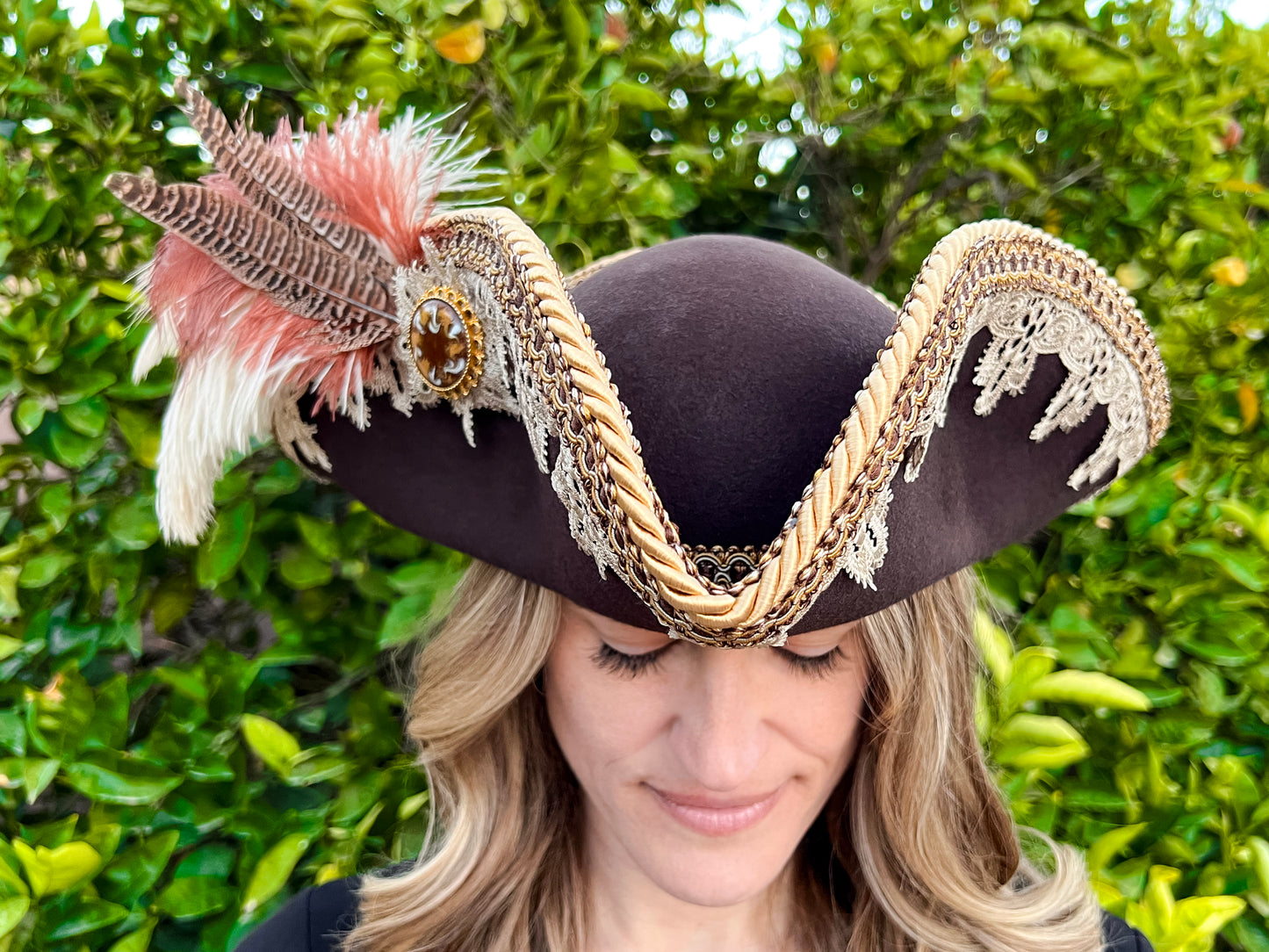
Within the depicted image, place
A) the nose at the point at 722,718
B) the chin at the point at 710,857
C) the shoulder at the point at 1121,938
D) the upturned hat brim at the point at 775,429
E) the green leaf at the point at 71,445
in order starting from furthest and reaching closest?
the green leaf at the point at 71,445, the shoulder at the point at 1121,938, the chin at the point at 710,857, the nose at the point at 722,718, the upturned hat brim at the point at 775,429

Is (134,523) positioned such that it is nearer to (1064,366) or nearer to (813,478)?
(813,478)

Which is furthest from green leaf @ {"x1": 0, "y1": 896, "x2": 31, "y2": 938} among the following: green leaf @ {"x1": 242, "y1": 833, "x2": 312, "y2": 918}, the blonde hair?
the blonde hair

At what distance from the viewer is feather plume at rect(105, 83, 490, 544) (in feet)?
3.42

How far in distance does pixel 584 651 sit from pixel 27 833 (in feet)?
3.42

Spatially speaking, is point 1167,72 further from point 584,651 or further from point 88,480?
point 88,480

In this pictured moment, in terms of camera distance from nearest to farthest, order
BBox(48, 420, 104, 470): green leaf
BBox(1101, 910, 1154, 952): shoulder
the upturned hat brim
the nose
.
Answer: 1. the upturned hat brim
2. the nose
3. BBox(1101, 910, 1154, 952): shoulder
4. BBox(48, 420, 104, 470): green leaf

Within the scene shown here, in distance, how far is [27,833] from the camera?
139cm

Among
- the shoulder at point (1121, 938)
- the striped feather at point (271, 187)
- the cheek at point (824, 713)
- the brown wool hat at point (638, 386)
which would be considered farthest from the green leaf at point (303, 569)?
the shoulder at point (1121, 938)

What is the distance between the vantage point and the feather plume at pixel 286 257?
1.04 metres

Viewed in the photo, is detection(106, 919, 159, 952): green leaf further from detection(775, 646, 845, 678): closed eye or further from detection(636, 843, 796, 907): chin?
detection(775, 646, 845, 678): closed eye

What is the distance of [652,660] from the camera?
39.6 inches

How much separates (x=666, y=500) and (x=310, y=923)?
1033mm

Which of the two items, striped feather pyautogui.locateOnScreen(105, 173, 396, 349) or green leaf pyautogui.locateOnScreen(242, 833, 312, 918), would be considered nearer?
striped feather pyautogui.locateOnScreen(105, 173, 396, 349)

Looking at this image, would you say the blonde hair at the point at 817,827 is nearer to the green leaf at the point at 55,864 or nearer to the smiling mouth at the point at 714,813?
the smiling mouth at the point at 714,813
